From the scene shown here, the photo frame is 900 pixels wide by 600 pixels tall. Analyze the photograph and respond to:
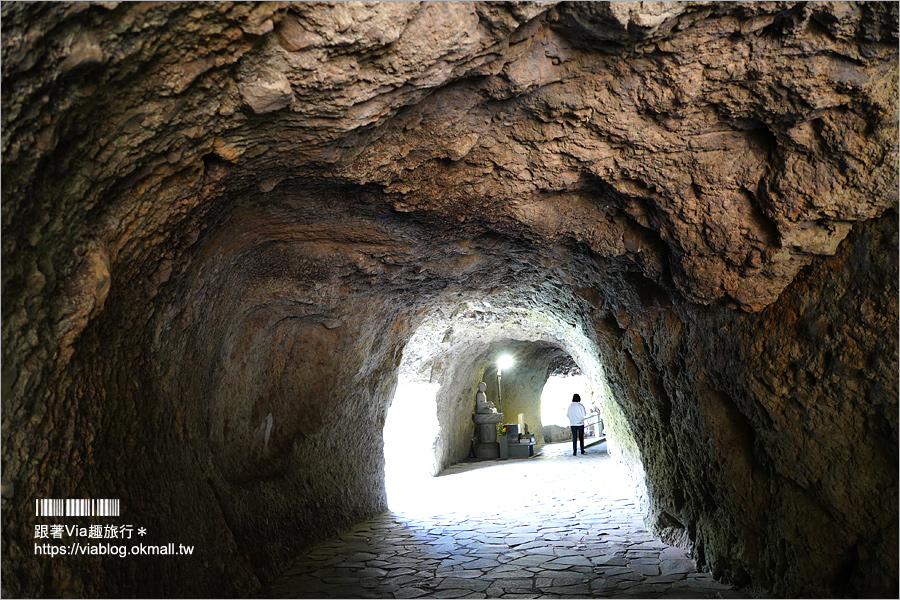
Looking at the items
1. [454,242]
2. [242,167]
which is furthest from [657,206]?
[242,167]

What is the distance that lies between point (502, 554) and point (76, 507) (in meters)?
4.38

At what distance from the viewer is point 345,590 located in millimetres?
5547

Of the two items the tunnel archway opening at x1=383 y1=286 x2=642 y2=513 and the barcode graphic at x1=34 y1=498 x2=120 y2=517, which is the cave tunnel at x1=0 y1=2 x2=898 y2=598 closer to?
the barcode graphic at x1=34 y1=498 x2=120 y2=517

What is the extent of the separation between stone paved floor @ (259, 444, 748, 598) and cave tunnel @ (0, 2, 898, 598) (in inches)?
15.7

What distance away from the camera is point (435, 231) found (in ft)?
17.6

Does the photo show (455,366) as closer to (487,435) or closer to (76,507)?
(487,435)

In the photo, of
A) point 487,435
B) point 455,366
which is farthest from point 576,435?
point 455,366

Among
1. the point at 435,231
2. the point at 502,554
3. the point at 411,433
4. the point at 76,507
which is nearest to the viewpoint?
the point at 76,507

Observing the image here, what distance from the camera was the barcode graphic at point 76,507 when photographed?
3.04m

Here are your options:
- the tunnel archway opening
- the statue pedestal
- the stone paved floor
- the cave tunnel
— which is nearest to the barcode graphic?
the cave tunnel

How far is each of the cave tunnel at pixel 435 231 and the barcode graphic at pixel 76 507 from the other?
0.11 feet

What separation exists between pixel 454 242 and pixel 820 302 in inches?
112

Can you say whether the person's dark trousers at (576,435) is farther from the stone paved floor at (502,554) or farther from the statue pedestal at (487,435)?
the stone paved floor at (502,554)

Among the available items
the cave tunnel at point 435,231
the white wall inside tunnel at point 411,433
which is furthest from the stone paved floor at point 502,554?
the white wall inside tunnel at point 411,433
